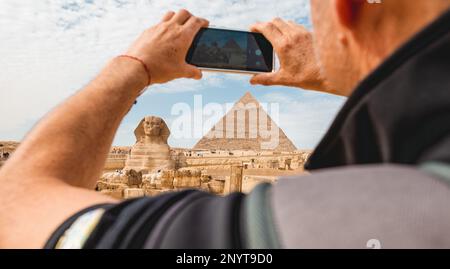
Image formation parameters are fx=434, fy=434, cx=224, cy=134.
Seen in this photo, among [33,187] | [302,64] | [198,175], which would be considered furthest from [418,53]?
[198,175]

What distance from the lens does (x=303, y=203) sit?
0.52 m

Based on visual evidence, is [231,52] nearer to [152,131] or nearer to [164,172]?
→ [164,172]

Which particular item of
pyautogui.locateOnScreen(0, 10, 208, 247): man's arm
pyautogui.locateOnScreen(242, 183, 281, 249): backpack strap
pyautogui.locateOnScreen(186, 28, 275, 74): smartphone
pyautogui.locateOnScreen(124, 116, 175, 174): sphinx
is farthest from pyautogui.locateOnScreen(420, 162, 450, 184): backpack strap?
pyautogui.locateOnScreen(124, 116, 175, 174): sphinx

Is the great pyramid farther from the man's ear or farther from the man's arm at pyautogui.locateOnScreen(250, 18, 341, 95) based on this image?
the man's ear

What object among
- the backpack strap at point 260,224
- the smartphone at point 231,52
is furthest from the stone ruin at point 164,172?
the smartphone at point 231,52

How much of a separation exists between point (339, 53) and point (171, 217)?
0.41 meters

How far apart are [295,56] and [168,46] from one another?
0.42 metres

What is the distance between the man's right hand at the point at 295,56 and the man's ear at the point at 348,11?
0.72 meters

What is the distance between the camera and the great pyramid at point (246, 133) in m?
52.7

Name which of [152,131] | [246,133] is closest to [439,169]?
[152,131]

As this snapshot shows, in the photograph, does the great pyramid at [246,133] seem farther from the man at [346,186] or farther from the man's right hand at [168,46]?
the man at [346,186]

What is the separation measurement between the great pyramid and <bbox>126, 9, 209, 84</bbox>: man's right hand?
1964 inches

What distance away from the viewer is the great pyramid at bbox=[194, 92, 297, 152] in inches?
2073

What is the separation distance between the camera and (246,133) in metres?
61.7
